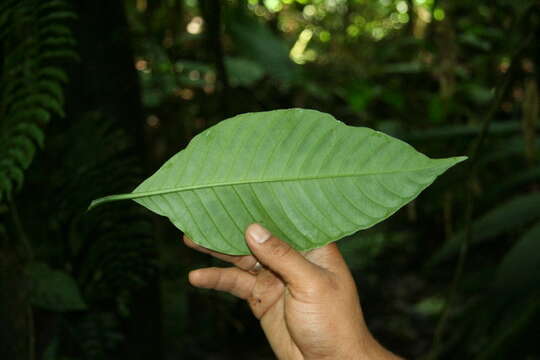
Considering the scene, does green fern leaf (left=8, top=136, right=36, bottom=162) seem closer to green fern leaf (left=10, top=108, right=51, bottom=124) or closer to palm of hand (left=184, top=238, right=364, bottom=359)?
green fern leaf (left=10, top=108, right=51, bottom=124)

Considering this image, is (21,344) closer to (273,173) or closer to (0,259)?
(0,259)

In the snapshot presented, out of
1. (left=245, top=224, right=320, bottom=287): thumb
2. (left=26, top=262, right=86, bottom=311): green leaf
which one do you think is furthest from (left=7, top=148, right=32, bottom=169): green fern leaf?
(left=245, top=224, right=320, bottom=287): thumb

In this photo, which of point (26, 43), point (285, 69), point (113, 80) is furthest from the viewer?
point (285, 69)

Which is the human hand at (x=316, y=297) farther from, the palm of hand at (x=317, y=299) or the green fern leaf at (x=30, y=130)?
the green fern leaf at (x=30, y=130)

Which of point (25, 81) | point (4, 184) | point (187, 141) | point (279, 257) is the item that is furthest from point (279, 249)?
point (187, 141)

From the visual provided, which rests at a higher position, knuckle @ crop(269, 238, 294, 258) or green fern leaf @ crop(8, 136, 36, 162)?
green fern leaf @ crop(8, 136, 36, 162)

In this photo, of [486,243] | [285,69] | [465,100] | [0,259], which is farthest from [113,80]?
[486,243]

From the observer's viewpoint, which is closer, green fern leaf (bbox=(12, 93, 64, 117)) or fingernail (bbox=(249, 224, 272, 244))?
fingernail (bbox=(249, 224, 272, 244))

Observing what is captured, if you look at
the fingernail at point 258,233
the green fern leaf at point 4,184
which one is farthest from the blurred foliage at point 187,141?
the fingernail at point 258,233

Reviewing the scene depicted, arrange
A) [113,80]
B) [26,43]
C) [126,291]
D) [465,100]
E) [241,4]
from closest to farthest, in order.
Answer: [26,43] → [126,291] → [113,80] → [241,4] → [465,100]
